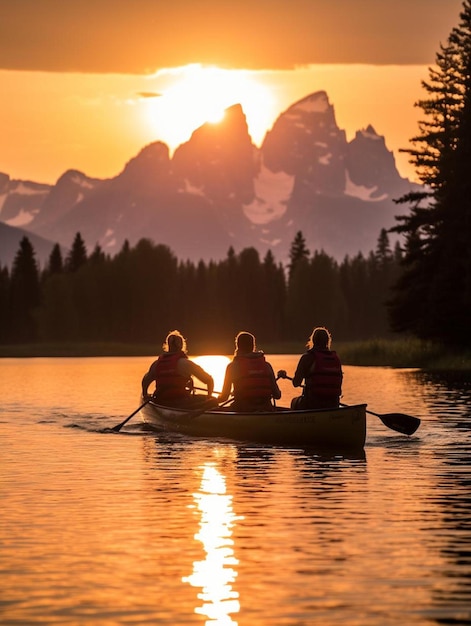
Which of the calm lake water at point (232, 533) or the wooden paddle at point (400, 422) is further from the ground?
the wooden paddle at point (400, 422)

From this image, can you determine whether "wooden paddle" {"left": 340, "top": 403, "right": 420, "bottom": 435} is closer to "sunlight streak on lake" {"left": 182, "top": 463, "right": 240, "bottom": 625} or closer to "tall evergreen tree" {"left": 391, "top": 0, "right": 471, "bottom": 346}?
"sunlight streak on lake" {"left": 182, "top": 463, "right": 240, "bottom": 625}

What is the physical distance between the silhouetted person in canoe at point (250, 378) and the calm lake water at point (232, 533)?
974 millimetres

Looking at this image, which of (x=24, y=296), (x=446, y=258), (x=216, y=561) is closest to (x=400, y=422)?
(x=216, y=561)

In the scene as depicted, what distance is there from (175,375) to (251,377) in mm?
3599

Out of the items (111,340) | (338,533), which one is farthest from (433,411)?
(111,340)

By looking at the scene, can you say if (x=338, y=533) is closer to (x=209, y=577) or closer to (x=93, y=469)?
(x=209, y=577)

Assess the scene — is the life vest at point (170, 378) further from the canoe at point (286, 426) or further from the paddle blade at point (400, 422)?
the paddle blade at point (400, 422)

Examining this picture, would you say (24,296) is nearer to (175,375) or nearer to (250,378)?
(175,375)

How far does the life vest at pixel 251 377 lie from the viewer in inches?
1069

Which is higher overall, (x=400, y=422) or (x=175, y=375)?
(x=175, y=375)

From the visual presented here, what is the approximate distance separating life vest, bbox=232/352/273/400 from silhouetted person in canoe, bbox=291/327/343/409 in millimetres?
1006

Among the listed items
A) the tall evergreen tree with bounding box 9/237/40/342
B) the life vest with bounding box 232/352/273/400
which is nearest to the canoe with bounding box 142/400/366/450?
the life vest with bounding box 232/352/273/400

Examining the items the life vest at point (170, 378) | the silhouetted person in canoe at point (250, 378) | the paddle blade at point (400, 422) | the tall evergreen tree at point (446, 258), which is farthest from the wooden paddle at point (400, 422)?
the tall evergreen tree at point (446, 258)

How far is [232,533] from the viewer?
51.3ft
